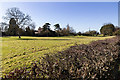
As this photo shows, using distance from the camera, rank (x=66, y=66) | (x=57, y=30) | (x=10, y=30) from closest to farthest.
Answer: (x=66, y=66) < (x=10, y=30) < (x=57, y=30)

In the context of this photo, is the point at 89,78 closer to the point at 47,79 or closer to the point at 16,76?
the point at 47,79

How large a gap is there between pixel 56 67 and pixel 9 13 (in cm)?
2513

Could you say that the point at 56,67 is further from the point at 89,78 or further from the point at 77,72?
the point at 89,78

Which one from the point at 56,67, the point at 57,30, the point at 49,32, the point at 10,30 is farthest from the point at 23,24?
the point at 56,67

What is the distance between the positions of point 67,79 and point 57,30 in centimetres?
4243

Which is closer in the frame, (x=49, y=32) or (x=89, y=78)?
(x=89, y=78)

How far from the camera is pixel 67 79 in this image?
152 cm

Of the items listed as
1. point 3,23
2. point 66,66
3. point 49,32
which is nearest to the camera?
point 66,66

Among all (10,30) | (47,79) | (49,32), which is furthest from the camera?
(49,32)

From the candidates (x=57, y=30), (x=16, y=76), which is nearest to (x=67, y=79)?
(x=16, y=76)

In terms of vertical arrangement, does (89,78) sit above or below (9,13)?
below

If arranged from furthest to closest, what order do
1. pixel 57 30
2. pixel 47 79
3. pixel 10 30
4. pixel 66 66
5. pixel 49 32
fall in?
1. pixel 57 30
2. pixel 49 32
3. pixel 10 30
4. pixel 66 66
5. pixel 47 79

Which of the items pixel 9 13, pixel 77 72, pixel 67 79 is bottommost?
pixel 67 79

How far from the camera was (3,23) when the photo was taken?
21125mm
